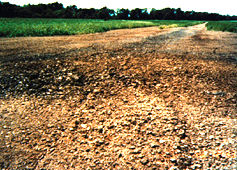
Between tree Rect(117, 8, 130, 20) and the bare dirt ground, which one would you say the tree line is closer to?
tree Rect(117, 8, 130, 20)

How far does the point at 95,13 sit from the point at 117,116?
3503 inches

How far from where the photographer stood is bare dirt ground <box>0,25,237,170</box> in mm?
1813

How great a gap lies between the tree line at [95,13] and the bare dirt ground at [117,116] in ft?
216

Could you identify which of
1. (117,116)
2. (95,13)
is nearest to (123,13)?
(95,13)

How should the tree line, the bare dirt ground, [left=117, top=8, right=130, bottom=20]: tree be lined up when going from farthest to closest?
[left=117, top=8, right=130, bottom=20]: tree
the tree line
the bare dirt ground

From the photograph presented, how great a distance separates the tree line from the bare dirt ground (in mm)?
65766

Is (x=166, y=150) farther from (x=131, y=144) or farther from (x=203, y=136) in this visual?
(x=203, y=136)

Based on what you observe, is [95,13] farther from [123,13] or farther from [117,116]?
[117,116]

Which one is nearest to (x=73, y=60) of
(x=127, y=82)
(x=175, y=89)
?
(x=127, y=82)

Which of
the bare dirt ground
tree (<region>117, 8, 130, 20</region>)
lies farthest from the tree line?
the bare dirt ground

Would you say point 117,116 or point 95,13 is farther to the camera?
point 95,13

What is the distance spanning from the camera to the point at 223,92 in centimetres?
323

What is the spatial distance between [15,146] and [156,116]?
6.81 feet

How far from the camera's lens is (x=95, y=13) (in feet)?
267
